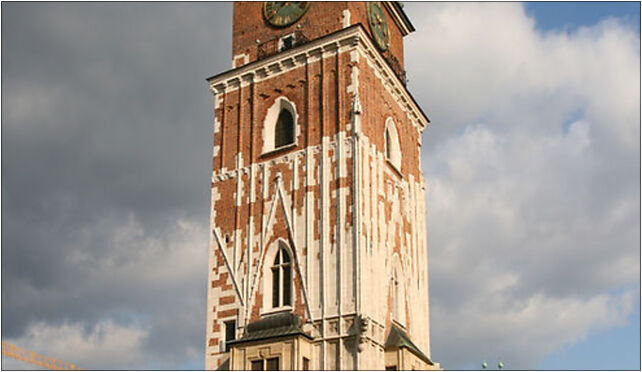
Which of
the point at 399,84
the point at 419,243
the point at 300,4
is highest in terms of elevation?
the point at 300,4

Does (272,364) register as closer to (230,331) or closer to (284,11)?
(230,331)

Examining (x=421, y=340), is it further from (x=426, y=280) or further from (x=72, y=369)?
(x=72, y=369)

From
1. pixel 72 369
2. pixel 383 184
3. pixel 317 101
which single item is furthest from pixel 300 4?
pixel 72 369

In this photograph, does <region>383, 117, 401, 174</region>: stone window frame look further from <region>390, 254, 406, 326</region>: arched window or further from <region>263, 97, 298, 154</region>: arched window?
<region>390, 254, 406, 326</region>: arched window

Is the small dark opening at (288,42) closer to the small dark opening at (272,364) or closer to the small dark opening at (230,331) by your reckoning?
the small dark opening at (230,331)

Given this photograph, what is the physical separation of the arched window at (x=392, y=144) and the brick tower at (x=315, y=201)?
6cm

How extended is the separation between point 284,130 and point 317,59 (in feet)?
11.9

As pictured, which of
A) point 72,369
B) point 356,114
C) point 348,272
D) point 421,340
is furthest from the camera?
point 421,340

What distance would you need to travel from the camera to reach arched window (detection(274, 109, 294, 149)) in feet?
133

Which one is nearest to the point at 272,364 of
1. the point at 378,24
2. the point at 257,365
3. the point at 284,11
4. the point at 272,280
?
the point at 257,365

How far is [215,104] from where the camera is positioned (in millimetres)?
43188

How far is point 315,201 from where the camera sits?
38.1m

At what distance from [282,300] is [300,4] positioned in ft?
48.9

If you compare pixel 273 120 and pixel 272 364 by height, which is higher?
pixel 273 120
